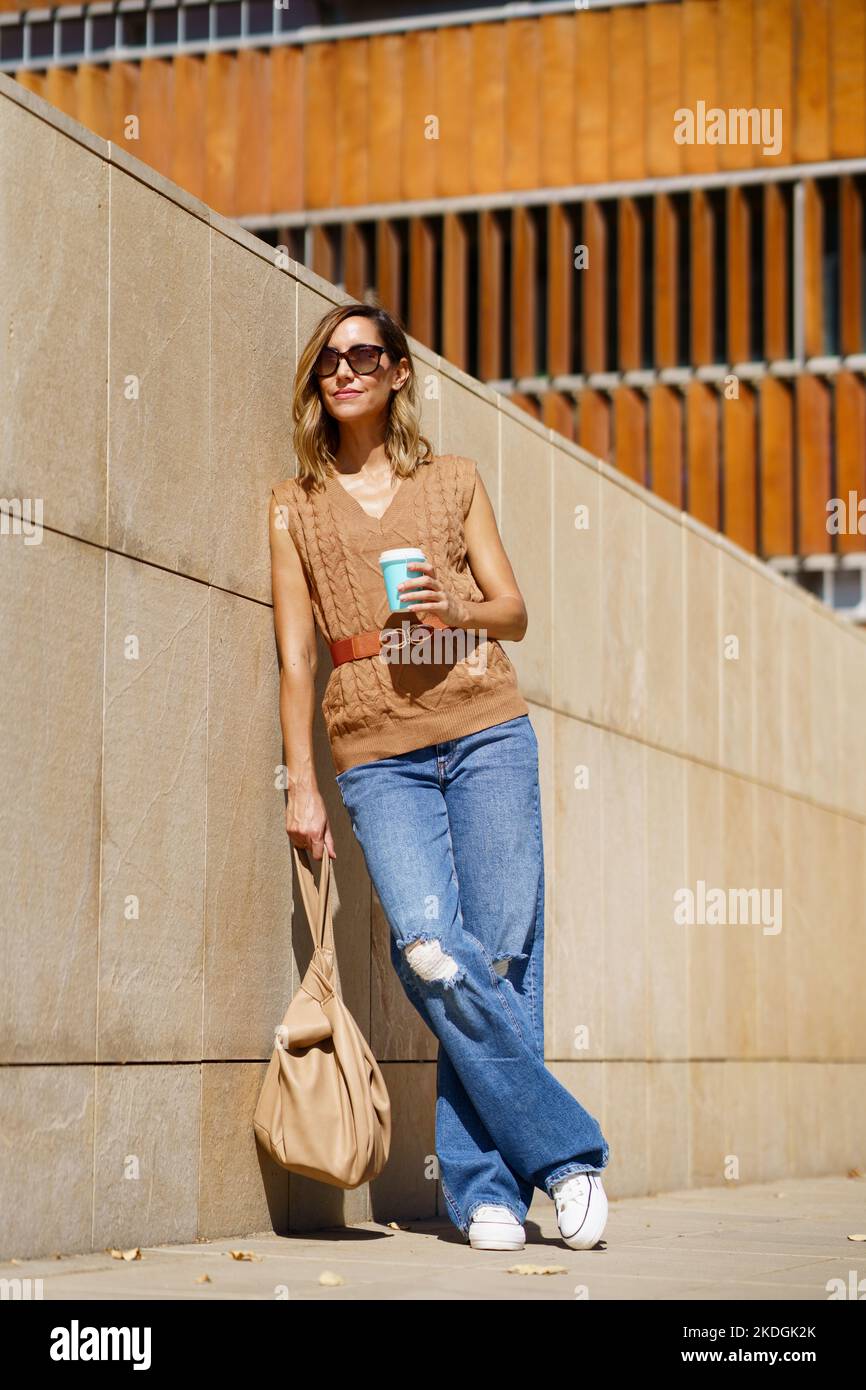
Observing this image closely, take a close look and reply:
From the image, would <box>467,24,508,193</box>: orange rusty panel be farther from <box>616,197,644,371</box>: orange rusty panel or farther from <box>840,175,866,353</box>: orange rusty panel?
<box>840,175,866,353</box>: orange rusty panel

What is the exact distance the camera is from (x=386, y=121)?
67.1 ft

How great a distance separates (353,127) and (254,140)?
1.00m

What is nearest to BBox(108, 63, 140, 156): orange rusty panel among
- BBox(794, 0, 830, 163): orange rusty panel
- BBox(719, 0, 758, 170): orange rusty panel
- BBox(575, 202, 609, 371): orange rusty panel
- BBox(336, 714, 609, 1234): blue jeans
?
BBox(575, 202, 609, 371): orange rusty panel

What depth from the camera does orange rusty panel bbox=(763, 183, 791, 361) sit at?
19.6 m

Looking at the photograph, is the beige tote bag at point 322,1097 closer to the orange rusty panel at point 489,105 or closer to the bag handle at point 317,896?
the bag handle at point 317,896

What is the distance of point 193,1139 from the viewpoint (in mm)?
5035

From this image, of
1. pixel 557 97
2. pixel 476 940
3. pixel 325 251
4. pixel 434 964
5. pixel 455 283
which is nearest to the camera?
pixel 434 964

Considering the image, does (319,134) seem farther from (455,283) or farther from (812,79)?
(812,79)

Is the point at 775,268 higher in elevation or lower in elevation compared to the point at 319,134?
lower

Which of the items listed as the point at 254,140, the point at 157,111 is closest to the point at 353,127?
the point at 254,140

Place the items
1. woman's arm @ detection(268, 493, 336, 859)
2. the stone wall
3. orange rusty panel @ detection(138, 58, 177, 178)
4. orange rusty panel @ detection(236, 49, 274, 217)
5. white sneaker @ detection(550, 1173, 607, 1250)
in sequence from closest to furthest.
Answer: the stone wall → white sneaker @ detection(550, 1173, 607, 1250) → woman's arm @ detection(268, 493, 336, 859) → orange rusty panel @ detection(236, 49, 274, 217) → orange rusty panel @ detection(138, 58, 177, 178)

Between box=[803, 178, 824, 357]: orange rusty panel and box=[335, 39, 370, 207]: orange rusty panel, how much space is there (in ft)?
14.0
